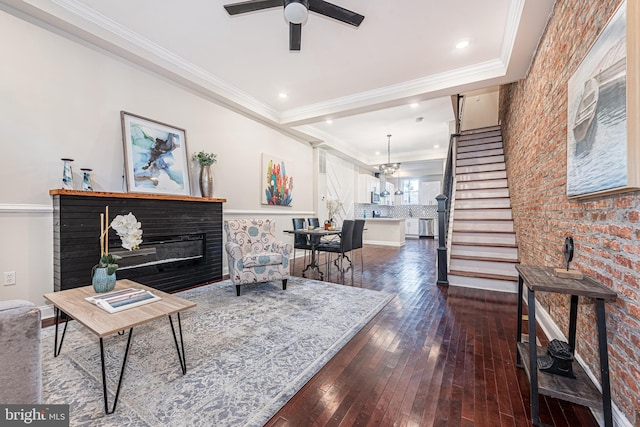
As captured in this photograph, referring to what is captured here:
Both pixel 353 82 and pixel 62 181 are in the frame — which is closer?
pixel 62 181

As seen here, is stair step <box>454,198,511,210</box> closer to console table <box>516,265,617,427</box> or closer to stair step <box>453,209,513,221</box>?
stair step <box>453,209,513,221</box>

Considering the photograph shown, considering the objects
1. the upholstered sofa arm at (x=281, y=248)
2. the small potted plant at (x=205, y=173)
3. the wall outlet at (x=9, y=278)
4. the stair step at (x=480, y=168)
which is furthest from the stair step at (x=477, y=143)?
the wall outlet at (x=9, y=278)

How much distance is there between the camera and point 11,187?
7.97ft

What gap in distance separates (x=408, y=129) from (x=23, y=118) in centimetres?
675

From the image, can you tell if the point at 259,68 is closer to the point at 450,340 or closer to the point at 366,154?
the point at 450,340

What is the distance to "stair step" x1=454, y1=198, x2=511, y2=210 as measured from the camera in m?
4.49

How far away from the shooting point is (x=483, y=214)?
454cm

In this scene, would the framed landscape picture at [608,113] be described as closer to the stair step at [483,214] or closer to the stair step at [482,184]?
the stair step at [483,214]

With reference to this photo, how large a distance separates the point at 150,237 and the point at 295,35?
2836mm

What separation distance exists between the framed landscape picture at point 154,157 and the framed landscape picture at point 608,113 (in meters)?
4.14

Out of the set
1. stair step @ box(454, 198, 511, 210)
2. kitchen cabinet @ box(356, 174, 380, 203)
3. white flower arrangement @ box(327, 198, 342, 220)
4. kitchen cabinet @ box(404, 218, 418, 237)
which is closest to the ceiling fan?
stair step @ box(454, 198, 511, 210)

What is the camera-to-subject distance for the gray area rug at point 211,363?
1432mm

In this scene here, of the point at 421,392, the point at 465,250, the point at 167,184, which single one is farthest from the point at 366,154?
the point at 421,392

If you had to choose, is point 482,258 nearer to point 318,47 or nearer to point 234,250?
point 234,250
